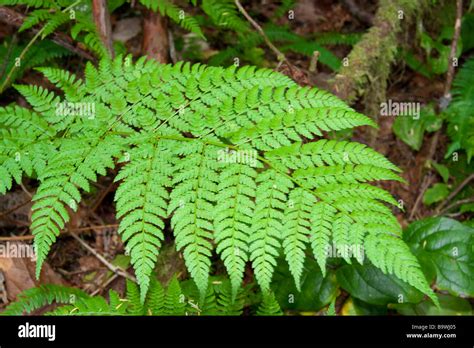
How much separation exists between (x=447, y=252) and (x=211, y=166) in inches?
72.2

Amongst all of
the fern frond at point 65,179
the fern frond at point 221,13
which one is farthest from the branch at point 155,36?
the fern frond at point 65,179

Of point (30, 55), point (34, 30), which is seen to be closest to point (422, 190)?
point (34, 30)

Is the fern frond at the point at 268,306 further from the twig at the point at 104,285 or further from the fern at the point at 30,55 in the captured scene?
the fern at the point at 30,55

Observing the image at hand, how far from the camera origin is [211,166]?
2.73 m

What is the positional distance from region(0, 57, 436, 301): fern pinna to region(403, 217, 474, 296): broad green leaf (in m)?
0.83

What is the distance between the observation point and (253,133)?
9.23ft

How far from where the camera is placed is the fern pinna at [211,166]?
8.11ft

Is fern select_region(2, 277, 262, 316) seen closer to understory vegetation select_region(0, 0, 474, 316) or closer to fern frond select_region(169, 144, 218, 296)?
understory vegetation select_region(0, 0, 474, 316)

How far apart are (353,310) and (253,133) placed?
1584 millimetres

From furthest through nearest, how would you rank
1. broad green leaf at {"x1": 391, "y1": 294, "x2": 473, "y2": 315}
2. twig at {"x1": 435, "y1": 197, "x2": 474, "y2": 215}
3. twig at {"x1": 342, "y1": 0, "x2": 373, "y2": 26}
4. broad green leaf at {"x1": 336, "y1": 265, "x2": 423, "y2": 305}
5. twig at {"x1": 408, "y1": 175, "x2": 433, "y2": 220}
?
1. twig at {"x1": 342, "y1": 0, "x2": 373, "y2": 26}
2. twig at {"x1": 408, "y1": 175, "x2": 433, "y2": 220}
3. twig at {"x1": 435, "y1": 197, "x2": 474, "y2": 215}
4. broad green leaf at {"x1": 391, "y1": 294, "x2": 473, "y2": 315}
5. broad green leaf at {"x1": 336, "y1": 265, "x2": 423, "y2": 305}

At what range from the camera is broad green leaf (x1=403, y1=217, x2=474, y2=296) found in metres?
3.43

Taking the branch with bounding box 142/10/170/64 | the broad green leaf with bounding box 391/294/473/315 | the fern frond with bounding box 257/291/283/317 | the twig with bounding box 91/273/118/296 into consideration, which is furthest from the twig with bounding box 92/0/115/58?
the broad green leaf with bounding box 391/294/473/315

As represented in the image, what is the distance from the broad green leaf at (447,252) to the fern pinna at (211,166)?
32.6 inches
